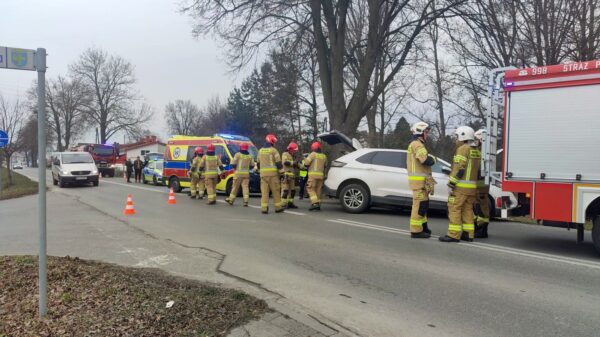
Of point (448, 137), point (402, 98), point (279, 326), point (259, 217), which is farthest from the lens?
point (402, 98)

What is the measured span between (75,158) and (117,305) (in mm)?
21947

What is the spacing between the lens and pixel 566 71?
6797mm

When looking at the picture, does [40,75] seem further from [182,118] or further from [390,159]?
[182,118]

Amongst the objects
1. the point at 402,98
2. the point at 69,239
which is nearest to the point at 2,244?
the point at 69,239

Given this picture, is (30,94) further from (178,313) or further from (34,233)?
(178,313)

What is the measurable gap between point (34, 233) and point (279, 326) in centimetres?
720

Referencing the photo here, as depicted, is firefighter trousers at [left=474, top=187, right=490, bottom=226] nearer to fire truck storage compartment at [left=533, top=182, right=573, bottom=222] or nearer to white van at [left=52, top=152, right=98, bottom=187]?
fire truck storage compartment at [left=533, top=182, right=573, bottom=222]

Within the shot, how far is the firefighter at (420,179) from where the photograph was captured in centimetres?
804

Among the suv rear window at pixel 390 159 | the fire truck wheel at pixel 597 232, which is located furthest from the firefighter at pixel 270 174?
the fire truck wheel at pixel 597 232

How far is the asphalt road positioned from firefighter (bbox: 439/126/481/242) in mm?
316

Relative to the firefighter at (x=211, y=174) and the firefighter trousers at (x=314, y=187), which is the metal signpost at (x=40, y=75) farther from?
the firefighter at (x=211, y=174)

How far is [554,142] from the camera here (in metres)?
7.00

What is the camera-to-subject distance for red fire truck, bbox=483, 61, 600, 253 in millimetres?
6668

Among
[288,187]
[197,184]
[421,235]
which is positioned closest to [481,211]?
[421,235]
